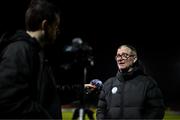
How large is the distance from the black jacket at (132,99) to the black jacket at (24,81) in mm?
2154

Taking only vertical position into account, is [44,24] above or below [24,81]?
above

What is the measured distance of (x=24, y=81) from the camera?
194 cm

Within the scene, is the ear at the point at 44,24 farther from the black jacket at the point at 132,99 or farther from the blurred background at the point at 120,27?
the blurred background at the point at 120,27

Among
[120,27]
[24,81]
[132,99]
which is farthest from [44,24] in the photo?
[120,27]

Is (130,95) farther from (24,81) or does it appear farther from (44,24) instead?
(24,81)

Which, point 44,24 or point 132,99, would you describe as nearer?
point 44,24

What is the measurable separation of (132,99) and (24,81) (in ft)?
7.60

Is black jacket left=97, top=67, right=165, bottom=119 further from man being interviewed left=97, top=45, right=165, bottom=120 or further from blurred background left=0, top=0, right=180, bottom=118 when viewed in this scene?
blurred background left=0, top=0, right=180, bottom=118

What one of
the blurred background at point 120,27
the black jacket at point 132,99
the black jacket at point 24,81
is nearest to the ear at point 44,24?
the black jacket at point 24,81

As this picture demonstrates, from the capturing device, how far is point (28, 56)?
1977 mm

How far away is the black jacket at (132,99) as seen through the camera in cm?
408

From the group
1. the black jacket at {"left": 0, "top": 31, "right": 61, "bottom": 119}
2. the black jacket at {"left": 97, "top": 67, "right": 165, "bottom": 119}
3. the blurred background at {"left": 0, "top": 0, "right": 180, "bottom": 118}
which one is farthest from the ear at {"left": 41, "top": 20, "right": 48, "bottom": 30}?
the blurred background at {"left": 0, "top": 0, "right": 180, "bottom": 118}

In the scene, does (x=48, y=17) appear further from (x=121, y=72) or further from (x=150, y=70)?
(x=150, y=70)

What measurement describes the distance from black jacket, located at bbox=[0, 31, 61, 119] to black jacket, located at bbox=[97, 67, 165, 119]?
2154 mm
